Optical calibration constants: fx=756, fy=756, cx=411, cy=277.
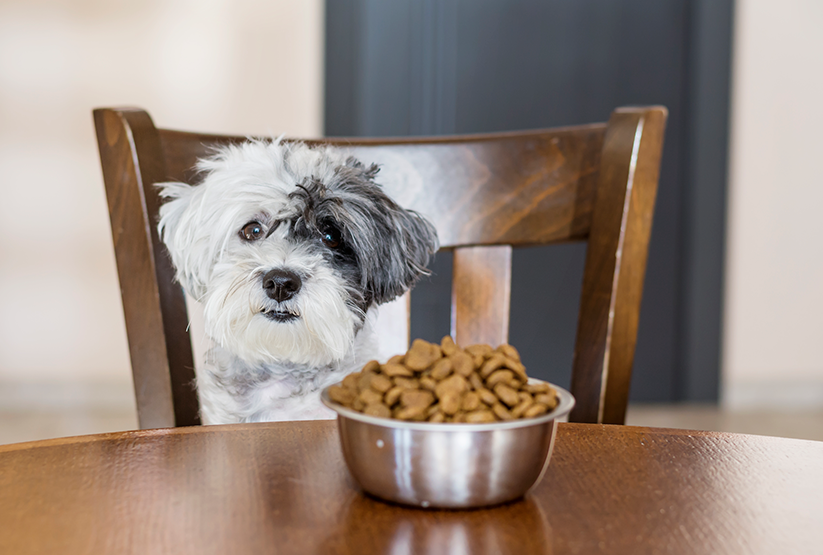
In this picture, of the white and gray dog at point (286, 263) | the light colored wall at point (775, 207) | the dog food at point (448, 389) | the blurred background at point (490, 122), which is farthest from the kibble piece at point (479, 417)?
the light colored wall at point (775, 207)

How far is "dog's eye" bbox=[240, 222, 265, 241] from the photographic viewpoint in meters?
1.26

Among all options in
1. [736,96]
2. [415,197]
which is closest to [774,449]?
[415,197]

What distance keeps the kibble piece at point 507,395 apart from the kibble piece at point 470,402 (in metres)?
0.02

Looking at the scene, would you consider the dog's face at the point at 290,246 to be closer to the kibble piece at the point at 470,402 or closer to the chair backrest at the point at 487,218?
the chair backrest at the point at 487,218

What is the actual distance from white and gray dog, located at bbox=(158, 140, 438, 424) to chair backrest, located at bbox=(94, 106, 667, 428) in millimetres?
66

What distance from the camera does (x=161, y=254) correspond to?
99 centimetres

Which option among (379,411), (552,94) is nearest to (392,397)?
(379,411)

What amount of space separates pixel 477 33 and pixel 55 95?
1.83m

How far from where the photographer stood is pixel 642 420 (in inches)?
125

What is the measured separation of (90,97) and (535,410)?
325cm

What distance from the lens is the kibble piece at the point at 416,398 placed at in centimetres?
46

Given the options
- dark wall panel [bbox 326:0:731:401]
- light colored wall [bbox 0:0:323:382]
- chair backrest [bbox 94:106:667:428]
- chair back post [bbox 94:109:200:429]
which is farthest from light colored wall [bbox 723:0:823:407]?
chair back post [bbox 94:109:200:429]

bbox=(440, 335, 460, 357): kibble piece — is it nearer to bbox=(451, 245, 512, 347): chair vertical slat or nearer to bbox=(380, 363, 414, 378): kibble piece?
bbox=(380, 363, 414, 378): kibble piece

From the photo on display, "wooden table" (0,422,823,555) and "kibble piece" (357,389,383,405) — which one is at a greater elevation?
"kibble piece" (357,389,383,405)
